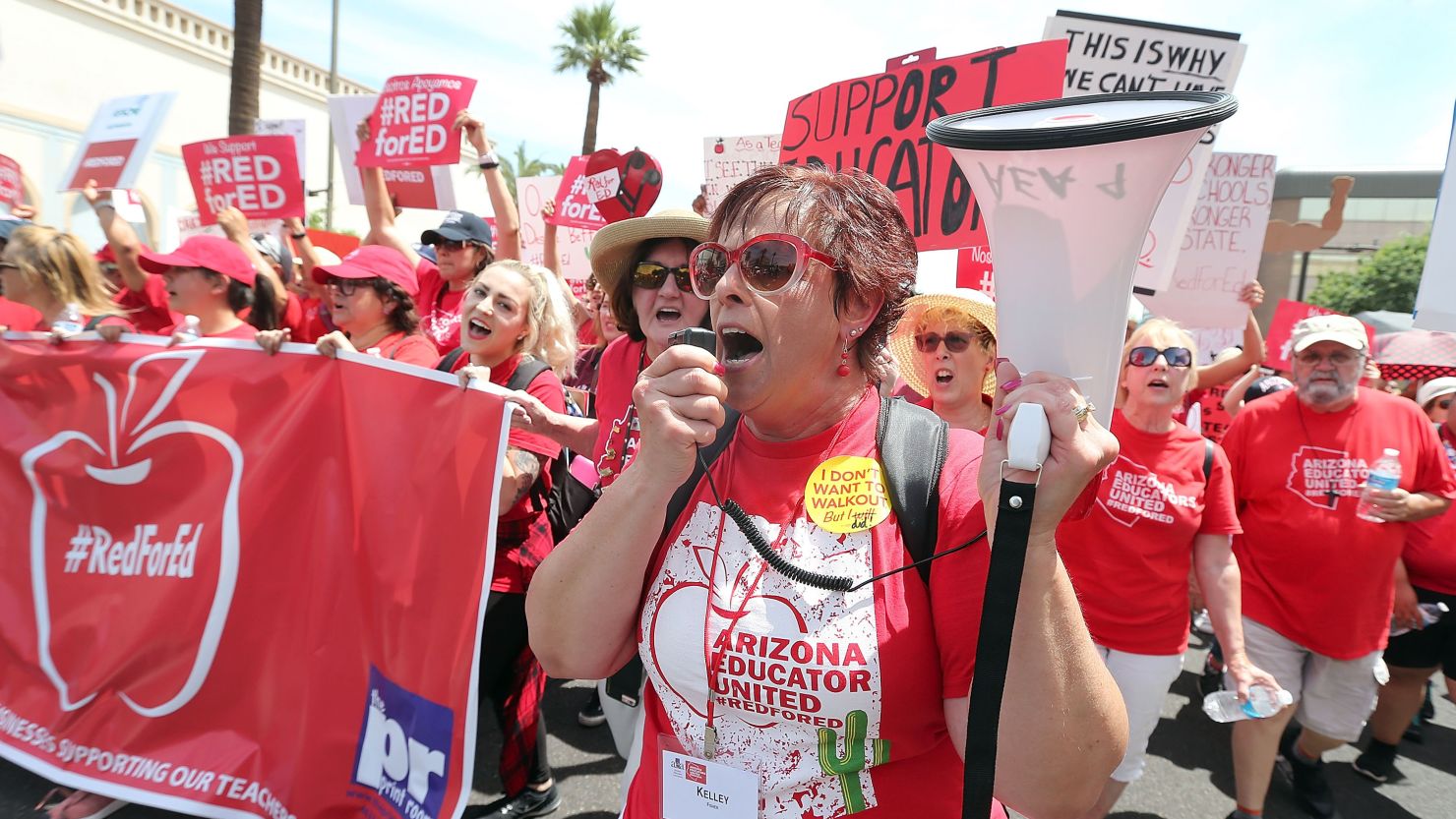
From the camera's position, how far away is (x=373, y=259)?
3514mm

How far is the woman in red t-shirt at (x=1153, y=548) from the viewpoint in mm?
3035

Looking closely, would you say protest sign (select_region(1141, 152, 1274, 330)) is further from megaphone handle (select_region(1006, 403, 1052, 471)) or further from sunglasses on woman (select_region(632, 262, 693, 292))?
megaphone handle (select_region(1006, 403, 1052, 471))

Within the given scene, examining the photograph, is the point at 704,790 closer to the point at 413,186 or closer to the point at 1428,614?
the point at 1428,614

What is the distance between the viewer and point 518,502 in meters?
2.88

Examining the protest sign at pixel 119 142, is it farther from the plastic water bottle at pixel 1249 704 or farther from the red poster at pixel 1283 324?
the red poster at pixel 1283 324

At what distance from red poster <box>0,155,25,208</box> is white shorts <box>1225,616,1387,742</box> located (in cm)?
882

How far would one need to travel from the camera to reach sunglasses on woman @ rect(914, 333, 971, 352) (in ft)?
10.7

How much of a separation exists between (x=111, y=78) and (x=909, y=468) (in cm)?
3040

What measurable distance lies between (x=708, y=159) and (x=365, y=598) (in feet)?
11.2

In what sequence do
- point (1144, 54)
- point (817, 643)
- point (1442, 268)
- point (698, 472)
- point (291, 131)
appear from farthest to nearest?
point (291, 131), point (1144, 54), point (1442, 268), point (698, 472), point (817, 643)

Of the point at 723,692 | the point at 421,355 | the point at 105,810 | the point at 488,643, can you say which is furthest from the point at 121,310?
the point at 723,692

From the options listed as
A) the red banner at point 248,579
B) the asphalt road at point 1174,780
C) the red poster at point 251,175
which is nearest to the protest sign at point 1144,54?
the asphalt road at point 1174,780

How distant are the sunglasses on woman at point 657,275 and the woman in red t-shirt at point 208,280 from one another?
2.07m

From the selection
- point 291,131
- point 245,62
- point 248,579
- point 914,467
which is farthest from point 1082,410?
point 245,62
